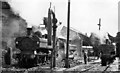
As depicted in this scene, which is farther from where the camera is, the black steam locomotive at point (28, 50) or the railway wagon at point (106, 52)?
the railway wagon at point (106, 52)

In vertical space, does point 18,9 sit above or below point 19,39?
above

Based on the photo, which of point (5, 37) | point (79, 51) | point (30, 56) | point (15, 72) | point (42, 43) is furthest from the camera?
point (79, 51)

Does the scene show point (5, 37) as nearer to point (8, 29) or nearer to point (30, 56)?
point (8, 29)

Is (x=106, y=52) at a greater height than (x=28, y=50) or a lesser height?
lesser

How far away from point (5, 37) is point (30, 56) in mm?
11494

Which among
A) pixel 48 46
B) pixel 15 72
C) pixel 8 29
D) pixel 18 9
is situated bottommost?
pixel 15 72

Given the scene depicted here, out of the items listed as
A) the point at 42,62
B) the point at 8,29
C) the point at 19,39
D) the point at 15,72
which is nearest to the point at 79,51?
the point at 8,29

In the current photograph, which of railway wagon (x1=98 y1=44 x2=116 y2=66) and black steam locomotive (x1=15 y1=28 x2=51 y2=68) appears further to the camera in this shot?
railway wagon (x1=98 y1=44 x2=116 y2=66)

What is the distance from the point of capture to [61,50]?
2555 cm

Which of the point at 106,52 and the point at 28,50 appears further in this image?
the point at 106,52

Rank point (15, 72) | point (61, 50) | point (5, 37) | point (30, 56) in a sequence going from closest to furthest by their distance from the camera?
point (15, 72)
point (30, 56)
point (61, 50)
point (5, 37)

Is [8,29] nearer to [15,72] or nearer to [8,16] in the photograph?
[8,16]

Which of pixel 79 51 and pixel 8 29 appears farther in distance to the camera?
pixel 79 51

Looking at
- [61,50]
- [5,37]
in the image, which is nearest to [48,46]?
[61,50]
